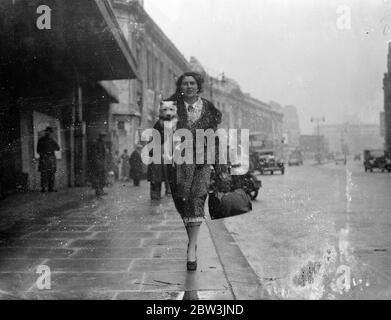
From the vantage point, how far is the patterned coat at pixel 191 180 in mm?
4414

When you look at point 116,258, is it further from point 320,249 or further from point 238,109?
point 238,109

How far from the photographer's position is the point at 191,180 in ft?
14.6

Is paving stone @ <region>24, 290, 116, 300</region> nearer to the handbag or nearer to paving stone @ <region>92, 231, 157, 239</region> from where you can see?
the handbag

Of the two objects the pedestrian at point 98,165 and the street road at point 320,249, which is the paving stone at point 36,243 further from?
the pedestrian at point 98,165

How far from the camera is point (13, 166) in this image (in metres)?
12.4

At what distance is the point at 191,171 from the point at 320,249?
5.78ft

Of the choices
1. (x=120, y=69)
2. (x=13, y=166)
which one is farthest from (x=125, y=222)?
(x=120, y=69)

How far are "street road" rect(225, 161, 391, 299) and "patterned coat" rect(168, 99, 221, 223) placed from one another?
73cm

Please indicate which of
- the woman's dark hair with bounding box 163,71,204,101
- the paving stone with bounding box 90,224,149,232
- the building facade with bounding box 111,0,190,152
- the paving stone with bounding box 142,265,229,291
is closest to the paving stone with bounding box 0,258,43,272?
the paving stone with bounding box 142,265,229,291

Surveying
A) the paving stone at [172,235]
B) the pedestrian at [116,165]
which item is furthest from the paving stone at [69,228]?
the pedestrian at [116,165]

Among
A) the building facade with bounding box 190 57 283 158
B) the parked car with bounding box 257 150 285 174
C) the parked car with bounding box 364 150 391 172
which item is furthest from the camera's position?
the building facade with bounding box 190 57 283 158

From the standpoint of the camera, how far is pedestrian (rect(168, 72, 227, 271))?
174 inches

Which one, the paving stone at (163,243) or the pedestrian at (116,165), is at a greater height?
the pedestrian at (116,165)

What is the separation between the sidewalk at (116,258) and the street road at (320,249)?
238 mm
